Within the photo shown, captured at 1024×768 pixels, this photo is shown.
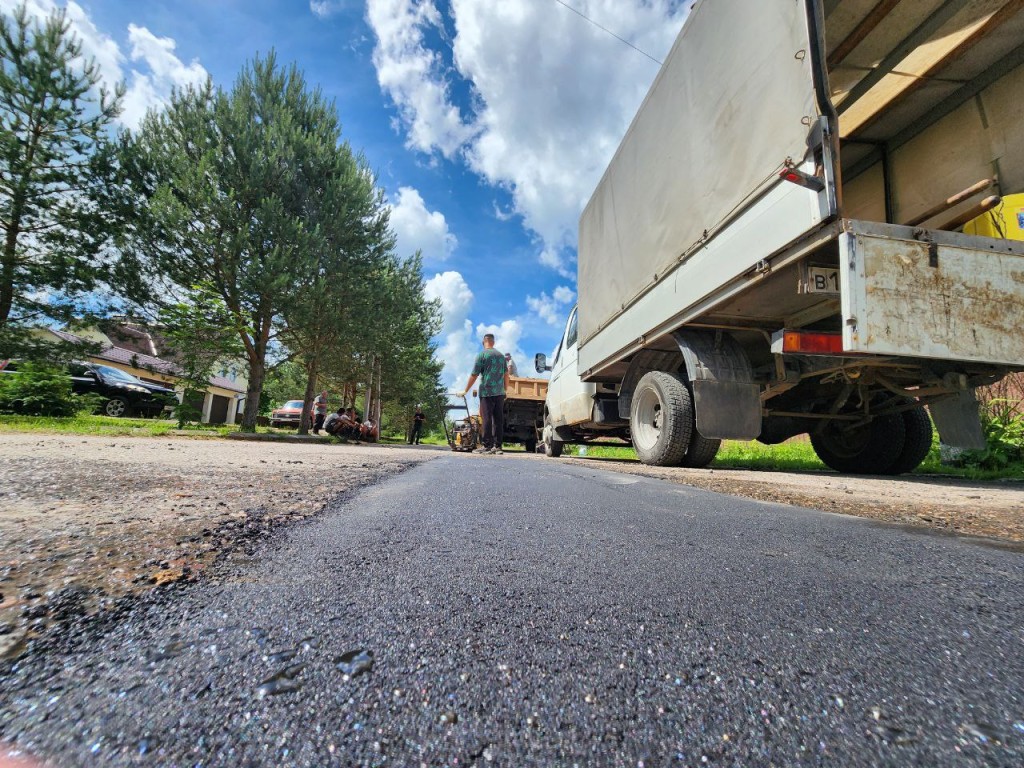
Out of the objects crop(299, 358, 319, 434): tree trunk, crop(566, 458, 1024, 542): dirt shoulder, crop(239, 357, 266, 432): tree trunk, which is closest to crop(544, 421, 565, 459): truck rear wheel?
crop(566, 458, 1024, 542): dirt shoulder

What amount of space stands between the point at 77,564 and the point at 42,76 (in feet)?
48.1

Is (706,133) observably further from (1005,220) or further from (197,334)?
(197,334)

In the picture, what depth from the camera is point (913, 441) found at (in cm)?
476

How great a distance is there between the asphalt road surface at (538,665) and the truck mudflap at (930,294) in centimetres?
171

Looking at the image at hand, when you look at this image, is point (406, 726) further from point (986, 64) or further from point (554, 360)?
point (554, 360)

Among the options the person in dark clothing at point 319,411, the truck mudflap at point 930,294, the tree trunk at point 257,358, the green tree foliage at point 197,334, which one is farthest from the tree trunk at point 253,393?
the truck mudflap at point 930,294

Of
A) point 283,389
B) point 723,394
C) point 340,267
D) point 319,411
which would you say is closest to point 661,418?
point 723,394

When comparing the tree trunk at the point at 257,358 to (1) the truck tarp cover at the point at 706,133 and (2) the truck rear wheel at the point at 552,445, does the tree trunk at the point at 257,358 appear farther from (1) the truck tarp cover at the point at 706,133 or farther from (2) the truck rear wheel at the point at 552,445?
(1) the truck tarp cover at the point at 706,133

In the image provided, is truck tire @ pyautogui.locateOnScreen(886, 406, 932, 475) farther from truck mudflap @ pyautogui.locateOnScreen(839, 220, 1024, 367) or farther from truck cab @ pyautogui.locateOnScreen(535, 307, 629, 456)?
truck cab @ pyautogui.locateOnScreen(535, 307, 629, 456)

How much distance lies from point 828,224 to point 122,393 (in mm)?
18181

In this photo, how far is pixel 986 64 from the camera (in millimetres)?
3197

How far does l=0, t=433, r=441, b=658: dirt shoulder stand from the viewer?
2.76ft

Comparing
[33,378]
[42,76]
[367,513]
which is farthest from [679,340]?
[42,76]

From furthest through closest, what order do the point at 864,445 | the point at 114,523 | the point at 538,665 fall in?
the point at 864,445
the point at 114,523
the point at 538,665
